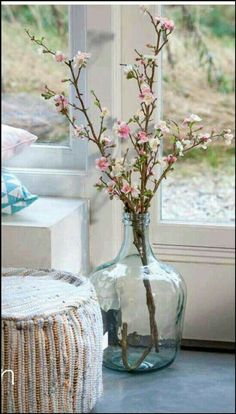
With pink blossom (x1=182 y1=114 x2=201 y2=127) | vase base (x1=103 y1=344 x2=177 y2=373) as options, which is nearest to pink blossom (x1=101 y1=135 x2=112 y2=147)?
pink blossom (x1=182 y1=114 x2=201 y2=127)

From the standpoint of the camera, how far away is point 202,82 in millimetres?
1575

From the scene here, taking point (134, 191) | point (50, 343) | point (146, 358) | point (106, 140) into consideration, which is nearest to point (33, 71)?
point (106, 140)

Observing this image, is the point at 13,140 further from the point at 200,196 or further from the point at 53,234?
the point at 200,196

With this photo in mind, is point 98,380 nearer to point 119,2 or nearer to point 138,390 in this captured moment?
point 138,390

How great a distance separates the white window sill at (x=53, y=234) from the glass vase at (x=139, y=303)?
0.10m

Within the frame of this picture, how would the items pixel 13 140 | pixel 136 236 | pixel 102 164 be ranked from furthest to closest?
1. pixel 136 236
2. pixel 102 164
3. pixel 13 140

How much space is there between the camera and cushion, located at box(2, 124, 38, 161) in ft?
3.39

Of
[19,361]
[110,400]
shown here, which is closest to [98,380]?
[110,400]

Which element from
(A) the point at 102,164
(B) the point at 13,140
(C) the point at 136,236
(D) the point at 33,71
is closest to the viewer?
(B) the point at 13,140

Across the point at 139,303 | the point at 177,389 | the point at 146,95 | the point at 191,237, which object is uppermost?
the point at 146,95

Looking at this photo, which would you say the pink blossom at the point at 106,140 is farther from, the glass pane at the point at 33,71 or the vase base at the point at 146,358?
the vase base at the point at 146,358

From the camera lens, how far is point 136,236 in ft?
5.14

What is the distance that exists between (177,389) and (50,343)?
22 cm

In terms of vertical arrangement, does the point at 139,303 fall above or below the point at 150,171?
below
